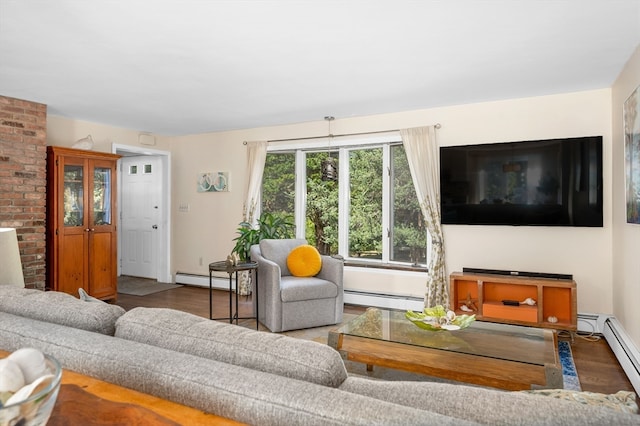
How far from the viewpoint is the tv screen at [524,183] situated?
3.82m

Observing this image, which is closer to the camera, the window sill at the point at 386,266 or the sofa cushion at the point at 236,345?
the sofa cushion at the point at 236,345

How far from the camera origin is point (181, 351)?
1189 mm

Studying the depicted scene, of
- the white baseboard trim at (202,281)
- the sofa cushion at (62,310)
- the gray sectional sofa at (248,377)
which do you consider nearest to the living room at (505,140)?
the white baseboard trim at (202,281)

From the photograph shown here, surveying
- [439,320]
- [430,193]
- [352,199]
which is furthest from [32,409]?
[352,199]

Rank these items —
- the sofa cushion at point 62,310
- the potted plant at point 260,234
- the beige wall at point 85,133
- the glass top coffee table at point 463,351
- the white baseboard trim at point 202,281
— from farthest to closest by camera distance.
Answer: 1. the white baseboard trim at point 202,281
2. the potted plant at point 260,234
3. the beige wall at point 85,133
4. the glass top coffee table at point 463,351
5. the sofa cushion at point 62,310

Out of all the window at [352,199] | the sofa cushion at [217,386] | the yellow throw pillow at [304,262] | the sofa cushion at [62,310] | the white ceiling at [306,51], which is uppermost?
the white ceiling at [306,51]

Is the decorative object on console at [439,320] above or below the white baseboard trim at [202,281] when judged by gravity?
above

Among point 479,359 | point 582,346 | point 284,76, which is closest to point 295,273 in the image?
point 284,76

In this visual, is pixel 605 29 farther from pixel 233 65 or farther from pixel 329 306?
pixel 329 306

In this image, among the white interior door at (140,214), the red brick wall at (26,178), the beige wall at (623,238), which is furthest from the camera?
the white interior door at (140,214)

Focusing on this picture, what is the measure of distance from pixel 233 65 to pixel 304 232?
2748mm

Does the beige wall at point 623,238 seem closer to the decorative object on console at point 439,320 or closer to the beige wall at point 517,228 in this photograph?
the beige wall at point 517,228

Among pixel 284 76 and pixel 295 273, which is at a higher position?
pixel 284 76

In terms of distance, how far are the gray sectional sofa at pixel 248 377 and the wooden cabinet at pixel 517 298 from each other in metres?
3.13
